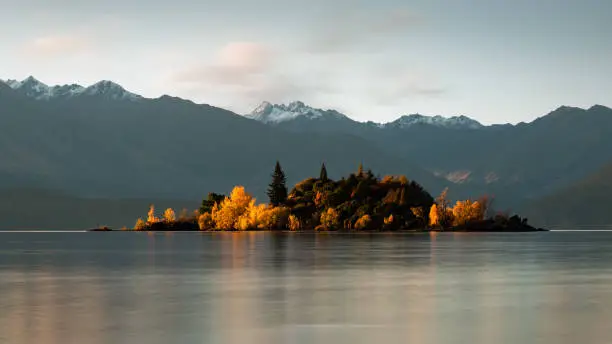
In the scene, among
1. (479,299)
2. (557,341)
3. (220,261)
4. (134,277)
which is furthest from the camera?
(220,261)

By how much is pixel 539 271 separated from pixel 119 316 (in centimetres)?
4736

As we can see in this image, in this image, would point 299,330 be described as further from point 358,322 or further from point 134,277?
point 134,277

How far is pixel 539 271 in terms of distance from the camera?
81625 mm

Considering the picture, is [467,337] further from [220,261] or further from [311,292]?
[220,261]

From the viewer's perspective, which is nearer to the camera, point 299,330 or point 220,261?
point 299,330

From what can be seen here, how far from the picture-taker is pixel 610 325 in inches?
1658

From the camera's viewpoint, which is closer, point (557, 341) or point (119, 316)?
point (557, 341)

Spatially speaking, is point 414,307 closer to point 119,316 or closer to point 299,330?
point 299,330

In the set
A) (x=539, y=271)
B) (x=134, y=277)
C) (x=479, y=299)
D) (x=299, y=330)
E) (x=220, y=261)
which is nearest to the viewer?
(x=299, y=330)

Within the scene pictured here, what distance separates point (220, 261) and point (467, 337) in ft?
217

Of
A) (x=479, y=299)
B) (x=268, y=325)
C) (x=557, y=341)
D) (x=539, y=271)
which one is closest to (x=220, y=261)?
(x=539, y=271)

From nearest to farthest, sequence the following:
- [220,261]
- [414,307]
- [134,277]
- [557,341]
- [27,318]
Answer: [557,341], [27,318], [414,307], [134,277], [220,261]

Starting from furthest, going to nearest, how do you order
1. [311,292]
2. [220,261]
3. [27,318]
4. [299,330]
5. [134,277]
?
[220,261]
[134,277]
[311,292]
[27,318]
[299,330]

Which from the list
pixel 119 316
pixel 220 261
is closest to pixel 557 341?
pixel 119 316
